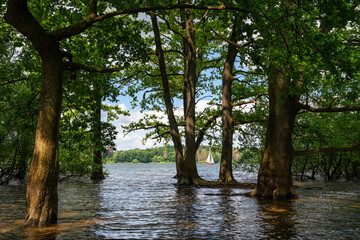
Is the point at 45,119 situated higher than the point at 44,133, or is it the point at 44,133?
the point at 45,119

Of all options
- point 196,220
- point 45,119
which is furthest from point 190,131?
point 45,119

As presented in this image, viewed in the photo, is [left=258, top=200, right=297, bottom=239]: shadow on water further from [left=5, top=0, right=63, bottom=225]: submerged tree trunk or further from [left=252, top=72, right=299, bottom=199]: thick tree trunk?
[left=5, top=0, right=63, bottom=225]: submerged tree trunk

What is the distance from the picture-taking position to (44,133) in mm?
9641

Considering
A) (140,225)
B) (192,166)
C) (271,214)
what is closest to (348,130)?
(192,166)

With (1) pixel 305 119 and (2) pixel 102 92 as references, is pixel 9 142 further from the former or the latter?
(1) pixel 305 119

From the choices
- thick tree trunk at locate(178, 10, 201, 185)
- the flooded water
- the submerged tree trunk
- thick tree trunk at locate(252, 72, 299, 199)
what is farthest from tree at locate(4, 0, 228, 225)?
thick tree trunk at locate(178, 10, 201, 185)

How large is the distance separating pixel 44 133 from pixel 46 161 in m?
0.81

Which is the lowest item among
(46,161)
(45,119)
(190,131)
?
(46,161)

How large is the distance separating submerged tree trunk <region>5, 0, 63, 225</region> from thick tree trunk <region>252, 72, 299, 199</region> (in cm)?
1016

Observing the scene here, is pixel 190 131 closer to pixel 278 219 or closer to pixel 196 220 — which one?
pixel 196 220

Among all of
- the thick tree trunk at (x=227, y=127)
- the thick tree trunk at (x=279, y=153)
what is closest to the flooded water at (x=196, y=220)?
the thick tree trunk at (x=279, y=153)

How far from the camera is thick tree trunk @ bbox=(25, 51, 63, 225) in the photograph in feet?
31.0

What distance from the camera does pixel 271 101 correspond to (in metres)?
16.9

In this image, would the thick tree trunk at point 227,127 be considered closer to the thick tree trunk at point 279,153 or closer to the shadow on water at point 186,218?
the thick tree trunk at point 279,153
